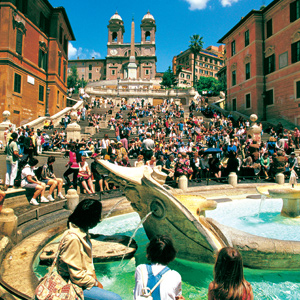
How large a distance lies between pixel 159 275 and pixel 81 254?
0.72 meters

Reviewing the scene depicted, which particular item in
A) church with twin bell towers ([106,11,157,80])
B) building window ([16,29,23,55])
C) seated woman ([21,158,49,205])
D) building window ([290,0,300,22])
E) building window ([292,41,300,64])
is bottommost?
seated woman ([21,158,49,205])

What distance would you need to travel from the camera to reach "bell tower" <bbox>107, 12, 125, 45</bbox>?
317 ft

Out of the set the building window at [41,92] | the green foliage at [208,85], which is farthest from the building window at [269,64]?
the green foliage at [208,85]

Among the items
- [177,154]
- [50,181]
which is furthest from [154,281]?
[177,154]

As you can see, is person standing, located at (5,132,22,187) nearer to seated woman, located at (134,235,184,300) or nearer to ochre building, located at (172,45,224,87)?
seated woman, located at (134,235,184,300)

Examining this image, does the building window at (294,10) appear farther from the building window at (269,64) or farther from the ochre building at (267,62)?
the building window at (269,64)

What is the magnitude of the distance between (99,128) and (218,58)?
101531mm

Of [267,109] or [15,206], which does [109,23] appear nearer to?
[267,109]

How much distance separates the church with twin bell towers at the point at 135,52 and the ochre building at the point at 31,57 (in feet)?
189

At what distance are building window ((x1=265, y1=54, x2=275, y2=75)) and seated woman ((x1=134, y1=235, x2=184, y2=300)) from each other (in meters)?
30.3

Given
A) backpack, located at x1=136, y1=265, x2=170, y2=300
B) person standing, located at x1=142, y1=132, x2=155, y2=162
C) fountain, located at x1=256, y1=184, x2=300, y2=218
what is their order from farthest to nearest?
person standing, located at x1=142, y1=132, x2=155, y2=162, fountain, located at x1=256, y1=184, x2=300, y2=218, backpack, located at x1=136, y1=265, x2=170, y2=300

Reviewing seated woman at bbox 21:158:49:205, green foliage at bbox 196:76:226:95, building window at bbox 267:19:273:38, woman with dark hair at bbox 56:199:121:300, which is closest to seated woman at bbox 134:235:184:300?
woman with dark hair at bbox 56:199:121:300

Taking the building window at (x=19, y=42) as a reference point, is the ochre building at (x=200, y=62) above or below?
above

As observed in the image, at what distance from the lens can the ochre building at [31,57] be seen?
23.8 m
